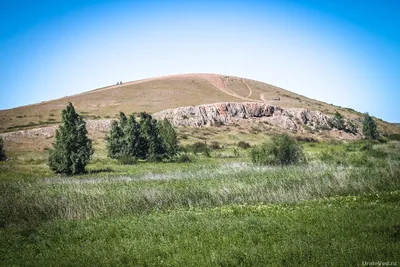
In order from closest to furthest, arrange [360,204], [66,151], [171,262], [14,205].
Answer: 1. [171,262]
2. [360,204]
3. [14,205]
4. [66,151]

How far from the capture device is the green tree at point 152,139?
45.6 m

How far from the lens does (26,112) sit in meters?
109

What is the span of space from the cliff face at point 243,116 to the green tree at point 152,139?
127 ft

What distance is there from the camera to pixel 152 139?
4628 cm

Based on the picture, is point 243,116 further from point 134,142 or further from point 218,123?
point 134,142

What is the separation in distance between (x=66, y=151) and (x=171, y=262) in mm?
28222

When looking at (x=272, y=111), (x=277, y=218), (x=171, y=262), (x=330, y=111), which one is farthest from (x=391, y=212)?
(x=330, y=111)

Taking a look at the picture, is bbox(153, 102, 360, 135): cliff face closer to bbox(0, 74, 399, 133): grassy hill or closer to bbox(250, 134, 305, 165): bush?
bbox(0, 74, 399, 133): grassy hill

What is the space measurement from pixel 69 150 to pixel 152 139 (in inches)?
581

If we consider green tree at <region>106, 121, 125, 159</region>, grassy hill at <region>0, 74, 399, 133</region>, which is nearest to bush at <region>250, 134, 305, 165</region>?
green tree at <region>106, 121, 125, 159</region>

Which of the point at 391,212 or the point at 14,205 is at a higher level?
the point at 391,212

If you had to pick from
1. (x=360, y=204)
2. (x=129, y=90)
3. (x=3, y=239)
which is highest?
(x=129, y=90)

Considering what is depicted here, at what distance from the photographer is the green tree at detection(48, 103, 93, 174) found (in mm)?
32969

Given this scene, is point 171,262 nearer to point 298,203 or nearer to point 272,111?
point 298,203
